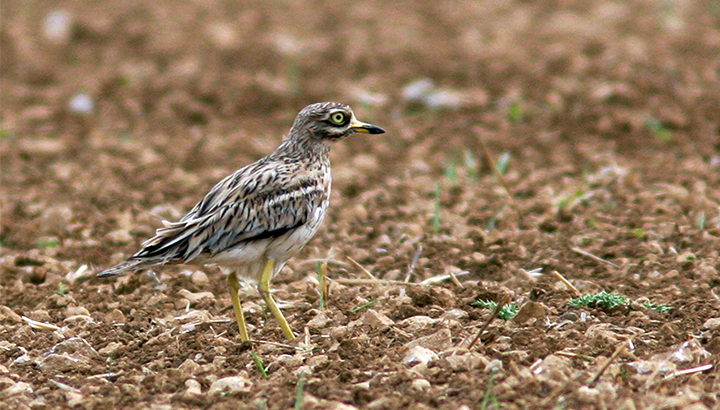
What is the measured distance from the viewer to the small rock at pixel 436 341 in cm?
547

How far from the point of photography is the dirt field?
523cm

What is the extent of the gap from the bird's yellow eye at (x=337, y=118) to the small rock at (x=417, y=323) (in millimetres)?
1388

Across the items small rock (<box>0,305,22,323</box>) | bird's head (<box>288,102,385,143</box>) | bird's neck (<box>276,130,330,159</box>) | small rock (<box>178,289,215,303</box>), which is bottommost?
small rock (<box>178,289,215,303</box>)

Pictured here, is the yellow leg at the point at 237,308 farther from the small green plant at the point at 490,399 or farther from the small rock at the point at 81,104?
the small rock at the point at 81,104

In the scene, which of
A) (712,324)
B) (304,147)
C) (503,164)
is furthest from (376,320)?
(503,164)

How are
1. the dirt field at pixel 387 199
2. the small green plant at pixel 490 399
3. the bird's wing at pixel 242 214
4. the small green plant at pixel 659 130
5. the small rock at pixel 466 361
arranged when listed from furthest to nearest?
the small green plant at pixel 659 130
the bird's wing at pixel 242 214
the dirt field at pixel 387 199
the small rock at pixel 466 361
the small green plant at pixel 490 399

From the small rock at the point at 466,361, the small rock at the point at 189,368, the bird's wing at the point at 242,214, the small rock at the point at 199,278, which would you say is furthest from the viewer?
the small rock at the point at 199,278

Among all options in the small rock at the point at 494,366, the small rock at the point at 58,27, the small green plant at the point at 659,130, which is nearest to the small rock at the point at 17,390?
the small rock at the point at 494,366

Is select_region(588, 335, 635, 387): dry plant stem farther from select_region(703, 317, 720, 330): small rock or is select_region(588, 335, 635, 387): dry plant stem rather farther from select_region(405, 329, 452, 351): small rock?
select_region(405, 329, 452, 351): small rock

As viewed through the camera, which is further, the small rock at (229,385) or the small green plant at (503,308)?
the small green plant at (503,308)

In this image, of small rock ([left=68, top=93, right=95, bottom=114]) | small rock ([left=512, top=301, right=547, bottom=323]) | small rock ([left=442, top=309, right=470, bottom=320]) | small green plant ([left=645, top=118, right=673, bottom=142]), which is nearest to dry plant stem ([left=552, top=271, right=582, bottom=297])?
small rock ([left=512, top=301, right=547, bottom=323])

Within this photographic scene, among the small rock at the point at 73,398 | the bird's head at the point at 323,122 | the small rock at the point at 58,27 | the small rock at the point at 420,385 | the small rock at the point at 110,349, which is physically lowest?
the small rock at the point at 420,385

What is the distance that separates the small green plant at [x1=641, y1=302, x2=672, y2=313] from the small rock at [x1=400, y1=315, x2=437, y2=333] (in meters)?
1.23

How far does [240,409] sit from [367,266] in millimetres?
2607
